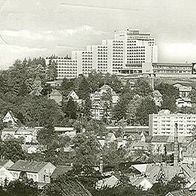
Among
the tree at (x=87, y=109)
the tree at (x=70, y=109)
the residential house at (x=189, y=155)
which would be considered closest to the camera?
the residential house at (x=189, y=155)

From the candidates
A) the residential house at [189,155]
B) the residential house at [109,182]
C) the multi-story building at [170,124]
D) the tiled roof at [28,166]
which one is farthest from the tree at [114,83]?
the residential house at [109,182]

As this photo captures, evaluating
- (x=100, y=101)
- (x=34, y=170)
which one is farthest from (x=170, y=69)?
(x=34, y=170)

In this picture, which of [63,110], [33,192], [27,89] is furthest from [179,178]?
[27,89]

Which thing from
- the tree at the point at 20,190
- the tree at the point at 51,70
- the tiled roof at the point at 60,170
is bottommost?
the tiled roof at the point at 60,170

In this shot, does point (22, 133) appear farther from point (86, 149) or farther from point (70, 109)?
point (86, 149)

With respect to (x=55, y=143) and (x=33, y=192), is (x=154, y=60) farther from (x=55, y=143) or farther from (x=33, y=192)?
(x=33, y=192)

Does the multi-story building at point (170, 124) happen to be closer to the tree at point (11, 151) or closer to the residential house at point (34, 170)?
the tree at point (11, 151)
